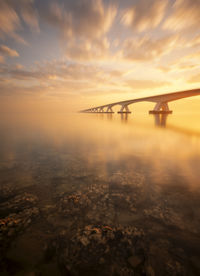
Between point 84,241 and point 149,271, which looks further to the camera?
point 84,241

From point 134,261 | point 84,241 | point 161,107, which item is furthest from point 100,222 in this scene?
point 161,107

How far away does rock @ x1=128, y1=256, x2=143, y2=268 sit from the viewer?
1.98 m

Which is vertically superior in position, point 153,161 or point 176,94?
point 176,94

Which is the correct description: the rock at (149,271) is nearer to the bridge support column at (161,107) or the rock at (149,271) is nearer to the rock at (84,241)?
the rock at (84,241)

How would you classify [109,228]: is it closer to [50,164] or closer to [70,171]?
[70,171]

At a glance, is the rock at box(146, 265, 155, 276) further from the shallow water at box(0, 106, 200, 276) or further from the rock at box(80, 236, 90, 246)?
the rock at box(80, 236, 90, 246)

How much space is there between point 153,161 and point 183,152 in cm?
289

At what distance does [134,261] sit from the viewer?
2025 millimetres

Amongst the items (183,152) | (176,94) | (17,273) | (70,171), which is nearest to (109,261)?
(17,273)

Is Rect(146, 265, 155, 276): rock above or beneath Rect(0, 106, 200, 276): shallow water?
beneath

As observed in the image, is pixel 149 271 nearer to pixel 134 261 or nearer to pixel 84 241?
pixel 134 261

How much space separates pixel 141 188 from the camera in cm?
407

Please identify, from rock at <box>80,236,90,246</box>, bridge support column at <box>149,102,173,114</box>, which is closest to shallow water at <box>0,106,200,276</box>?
rock at <box>80,236,90,246</box>

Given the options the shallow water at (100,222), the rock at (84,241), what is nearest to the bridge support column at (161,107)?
the shallow water at (100,222)
